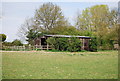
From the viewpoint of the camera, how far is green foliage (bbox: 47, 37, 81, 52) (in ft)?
67.6

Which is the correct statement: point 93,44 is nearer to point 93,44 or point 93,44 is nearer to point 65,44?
point 93,44

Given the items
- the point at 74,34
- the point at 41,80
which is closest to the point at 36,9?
the point at 74,34

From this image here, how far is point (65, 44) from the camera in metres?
20.7

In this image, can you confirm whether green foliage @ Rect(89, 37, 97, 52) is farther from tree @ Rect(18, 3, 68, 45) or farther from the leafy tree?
tree @ Rect(18, 3, 68, 45)

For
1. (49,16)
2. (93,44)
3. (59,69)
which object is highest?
(49,16)

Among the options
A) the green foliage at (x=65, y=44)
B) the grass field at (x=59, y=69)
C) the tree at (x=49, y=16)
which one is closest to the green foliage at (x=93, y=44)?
the green foliage at (x=65, y=44)

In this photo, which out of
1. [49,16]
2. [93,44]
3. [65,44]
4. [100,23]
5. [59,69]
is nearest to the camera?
[59,69]

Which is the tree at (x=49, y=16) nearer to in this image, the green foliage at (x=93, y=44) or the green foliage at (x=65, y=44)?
the green foliage at (x=65, y=44)

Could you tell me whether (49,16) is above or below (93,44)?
above

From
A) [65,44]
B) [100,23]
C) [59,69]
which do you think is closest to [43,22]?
[65,44]

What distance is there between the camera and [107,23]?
76.8 ft

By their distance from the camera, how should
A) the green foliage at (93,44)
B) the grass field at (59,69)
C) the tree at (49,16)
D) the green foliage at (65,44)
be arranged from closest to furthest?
the grass field at (59,69), the green foliage at (65,44), the green foliage at (93,44), the tree at (49,16)

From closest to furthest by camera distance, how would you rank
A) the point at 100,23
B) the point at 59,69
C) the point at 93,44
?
the point at 59,69, the point at 93,44, the point at 100,23

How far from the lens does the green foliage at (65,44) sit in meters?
20.6
